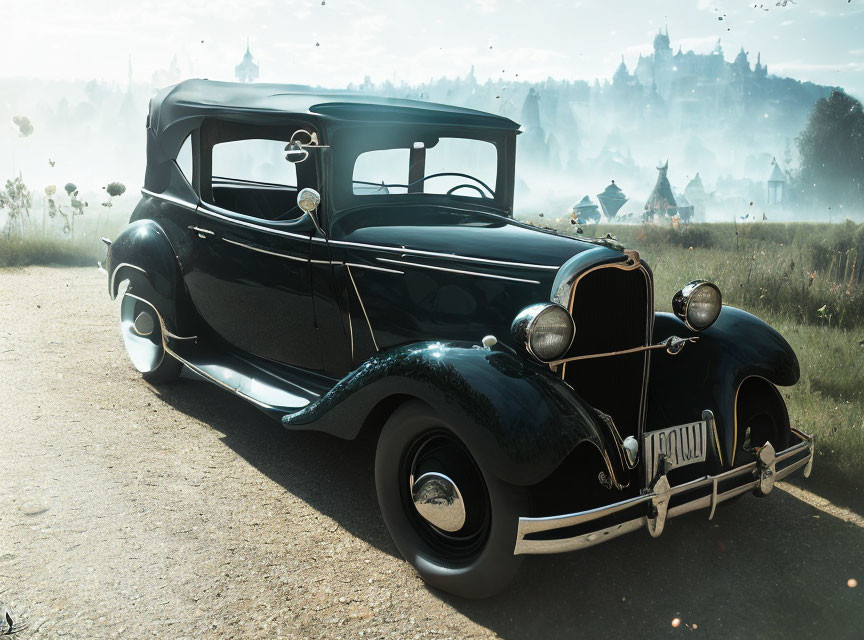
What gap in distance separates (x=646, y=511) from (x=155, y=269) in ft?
11.7

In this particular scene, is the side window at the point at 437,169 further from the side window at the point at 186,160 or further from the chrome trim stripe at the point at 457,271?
the side window at the point at 186,160

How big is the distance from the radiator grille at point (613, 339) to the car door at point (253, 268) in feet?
5.02

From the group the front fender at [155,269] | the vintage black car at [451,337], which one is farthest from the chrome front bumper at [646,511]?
the front fender at [155,269]

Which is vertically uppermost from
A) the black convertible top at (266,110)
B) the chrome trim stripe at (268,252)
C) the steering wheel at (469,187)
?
the black convertible top at (266,110)

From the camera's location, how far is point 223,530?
3207 millimetres

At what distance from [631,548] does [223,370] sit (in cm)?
254

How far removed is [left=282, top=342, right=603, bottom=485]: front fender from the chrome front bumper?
173mm

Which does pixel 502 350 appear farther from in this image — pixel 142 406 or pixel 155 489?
pixel 142 406

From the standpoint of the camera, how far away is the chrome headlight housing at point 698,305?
3.28 meters

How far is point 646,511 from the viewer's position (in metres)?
2.56

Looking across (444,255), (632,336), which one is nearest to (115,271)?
(444,255)

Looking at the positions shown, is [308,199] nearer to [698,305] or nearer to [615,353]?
[615,353]

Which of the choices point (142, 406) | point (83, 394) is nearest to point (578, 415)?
point (142, 406)

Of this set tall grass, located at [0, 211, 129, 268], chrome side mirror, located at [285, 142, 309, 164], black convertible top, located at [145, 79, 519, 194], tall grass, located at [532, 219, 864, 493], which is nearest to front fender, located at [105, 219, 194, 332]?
black convertible top, located at [145, 79, 519, 194]
